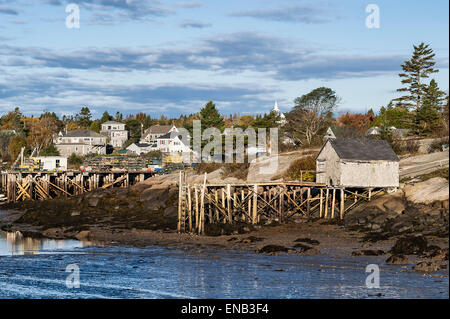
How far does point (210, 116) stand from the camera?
89375mm

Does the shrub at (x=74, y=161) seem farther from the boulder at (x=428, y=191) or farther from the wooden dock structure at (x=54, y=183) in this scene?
the boulder at (x=428, y=191)

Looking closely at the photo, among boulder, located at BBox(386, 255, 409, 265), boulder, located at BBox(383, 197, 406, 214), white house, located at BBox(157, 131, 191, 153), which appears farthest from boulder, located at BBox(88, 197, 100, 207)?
white house, located at BBox(157, 131, 191, 153)

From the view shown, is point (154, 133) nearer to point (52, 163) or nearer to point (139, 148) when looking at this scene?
point (139, 148)

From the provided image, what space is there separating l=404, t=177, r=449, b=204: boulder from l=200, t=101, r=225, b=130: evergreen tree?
153 feet

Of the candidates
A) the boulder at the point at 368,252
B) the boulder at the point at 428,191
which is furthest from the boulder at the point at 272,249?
the boulder at the point at 428,191

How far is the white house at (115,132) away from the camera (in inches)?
5512

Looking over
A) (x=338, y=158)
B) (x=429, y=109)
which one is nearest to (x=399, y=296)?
(x=338, y=158)

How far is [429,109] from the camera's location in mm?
74312

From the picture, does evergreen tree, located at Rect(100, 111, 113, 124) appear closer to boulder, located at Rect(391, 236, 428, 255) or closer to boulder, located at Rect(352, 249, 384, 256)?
boulder, located at Rect(352, 249, 384, 256)

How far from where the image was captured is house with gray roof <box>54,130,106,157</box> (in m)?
122

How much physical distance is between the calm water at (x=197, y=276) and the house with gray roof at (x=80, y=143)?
8459cm
